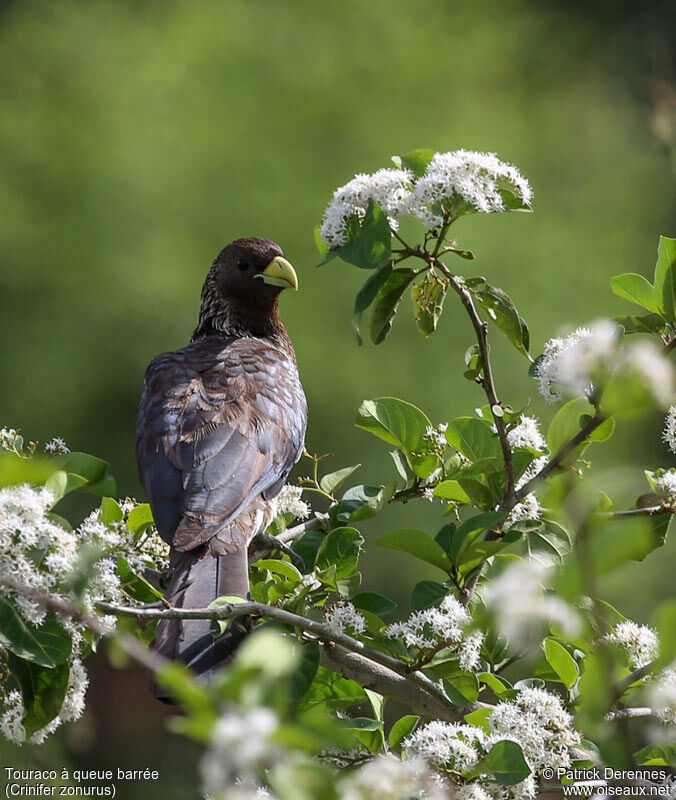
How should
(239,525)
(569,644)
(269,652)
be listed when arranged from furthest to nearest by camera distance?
(239,525)
(569,644)
(269,652)

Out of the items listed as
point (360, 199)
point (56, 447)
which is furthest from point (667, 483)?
point (56, 447)

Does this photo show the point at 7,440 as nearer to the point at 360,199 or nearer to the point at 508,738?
the point at 360,199

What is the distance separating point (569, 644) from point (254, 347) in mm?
1426

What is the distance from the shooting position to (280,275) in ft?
9.85

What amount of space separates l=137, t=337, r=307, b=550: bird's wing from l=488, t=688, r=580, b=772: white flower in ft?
2.32

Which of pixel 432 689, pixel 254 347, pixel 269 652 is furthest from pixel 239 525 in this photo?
pixel 269 652

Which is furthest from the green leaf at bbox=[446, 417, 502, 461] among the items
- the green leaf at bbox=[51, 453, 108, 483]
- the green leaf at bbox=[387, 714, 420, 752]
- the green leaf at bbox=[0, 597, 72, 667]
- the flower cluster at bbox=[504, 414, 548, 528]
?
the green leaf at bbox=[0, 597, 72, 667]

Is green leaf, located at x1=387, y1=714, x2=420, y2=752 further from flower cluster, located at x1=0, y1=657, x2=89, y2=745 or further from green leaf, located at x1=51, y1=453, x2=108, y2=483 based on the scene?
green leaf, located at x1=51, y1=453, x2=108, y2=483

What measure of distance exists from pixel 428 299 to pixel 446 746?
807 mm

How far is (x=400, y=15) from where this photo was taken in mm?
6574

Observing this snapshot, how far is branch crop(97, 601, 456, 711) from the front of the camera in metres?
1.21

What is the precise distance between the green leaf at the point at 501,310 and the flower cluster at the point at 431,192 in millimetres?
137

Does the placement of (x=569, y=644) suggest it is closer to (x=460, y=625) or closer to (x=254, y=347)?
(x=460, y=625)

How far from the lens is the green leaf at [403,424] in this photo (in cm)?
185
